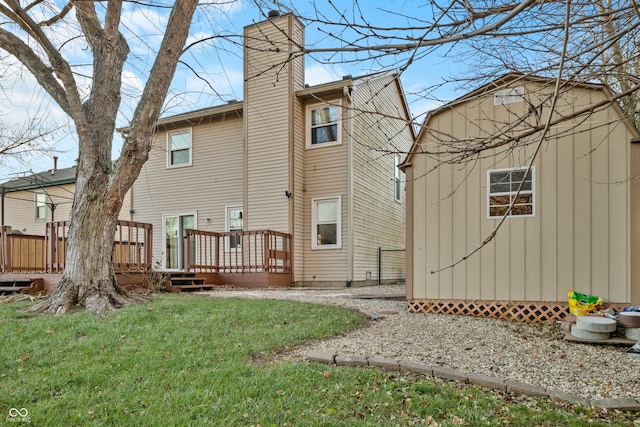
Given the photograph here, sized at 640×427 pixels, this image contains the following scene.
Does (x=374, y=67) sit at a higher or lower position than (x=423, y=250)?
higher

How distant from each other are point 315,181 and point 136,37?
7.36 m

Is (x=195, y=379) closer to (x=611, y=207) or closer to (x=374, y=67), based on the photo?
(x=374, y=67)

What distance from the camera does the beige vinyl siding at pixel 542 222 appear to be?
5.88 metres

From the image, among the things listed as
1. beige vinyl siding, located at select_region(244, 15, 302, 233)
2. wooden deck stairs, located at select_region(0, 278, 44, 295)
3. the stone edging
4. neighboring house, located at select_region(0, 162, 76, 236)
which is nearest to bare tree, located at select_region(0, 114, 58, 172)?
Answer: wooden deck stairs, located at select_region(0, 278, 44, 295)

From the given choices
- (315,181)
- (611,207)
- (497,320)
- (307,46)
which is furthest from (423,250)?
(315,181)

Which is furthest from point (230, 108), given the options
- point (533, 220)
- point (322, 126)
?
point (533, 220)

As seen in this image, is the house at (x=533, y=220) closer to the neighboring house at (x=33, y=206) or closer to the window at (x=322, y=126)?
the window at (x=322, y=126)

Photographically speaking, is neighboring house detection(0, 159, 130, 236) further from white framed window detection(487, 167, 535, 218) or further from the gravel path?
white framed window detection(487, 167, 535, 218)

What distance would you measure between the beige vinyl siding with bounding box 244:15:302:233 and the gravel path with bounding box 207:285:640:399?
251 inches

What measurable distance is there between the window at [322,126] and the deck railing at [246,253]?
114 inches

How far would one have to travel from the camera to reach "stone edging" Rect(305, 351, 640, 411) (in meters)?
2.98

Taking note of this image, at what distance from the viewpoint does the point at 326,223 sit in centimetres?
1191

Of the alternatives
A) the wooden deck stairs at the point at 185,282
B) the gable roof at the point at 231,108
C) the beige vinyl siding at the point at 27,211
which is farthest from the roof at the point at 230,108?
the beige vinyl siding at the point at 27,211

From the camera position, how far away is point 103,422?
2.62 metres
